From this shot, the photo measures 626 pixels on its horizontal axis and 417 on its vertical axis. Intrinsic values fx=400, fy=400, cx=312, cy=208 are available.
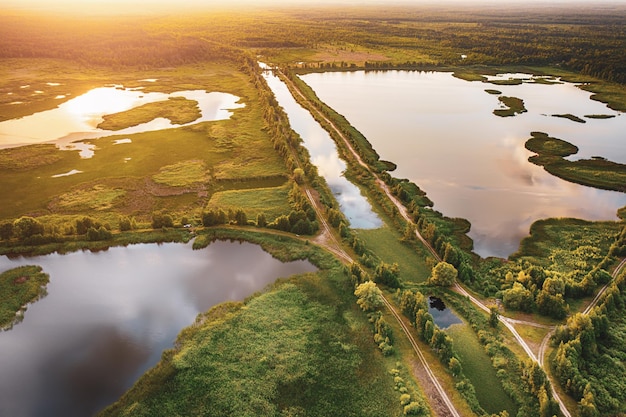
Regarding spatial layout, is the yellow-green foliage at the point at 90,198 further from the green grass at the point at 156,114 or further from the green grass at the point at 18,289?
the green grass at the point at 156,114

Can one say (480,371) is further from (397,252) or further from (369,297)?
(397,252)

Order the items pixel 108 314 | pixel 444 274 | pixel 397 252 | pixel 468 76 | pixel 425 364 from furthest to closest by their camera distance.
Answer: pixel 468 76 → pixel 397 252 → pixel 444 274 → pixel 108 314 → pixel 425 364

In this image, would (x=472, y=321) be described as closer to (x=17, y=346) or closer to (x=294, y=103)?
(x=17, y=346)

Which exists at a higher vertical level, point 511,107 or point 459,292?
point 511,107

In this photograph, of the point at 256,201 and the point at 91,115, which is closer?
the point at 256,201

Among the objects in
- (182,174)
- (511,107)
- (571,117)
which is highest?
(511,107)

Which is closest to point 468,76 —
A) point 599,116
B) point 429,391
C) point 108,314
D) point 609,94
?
point 609,94

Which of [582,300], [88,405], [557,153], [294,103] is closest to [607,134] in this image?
[557,153]
